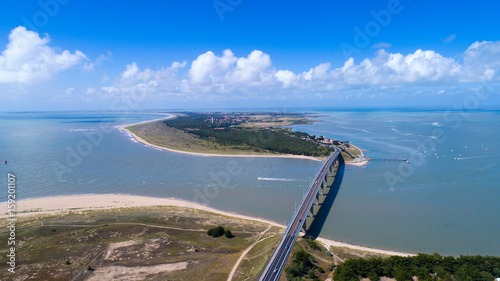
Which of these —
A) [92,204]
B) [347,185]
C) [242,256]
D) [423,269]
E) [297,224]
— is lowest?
[242,256]

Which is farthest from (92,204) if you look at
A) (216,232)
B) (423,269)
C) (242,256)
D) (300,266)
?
(423,269)

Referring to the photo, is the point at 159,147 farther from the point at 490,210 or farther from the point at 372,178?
the point at 490,210

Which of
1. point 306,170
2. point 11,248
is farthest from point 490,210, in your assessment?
point 11,248

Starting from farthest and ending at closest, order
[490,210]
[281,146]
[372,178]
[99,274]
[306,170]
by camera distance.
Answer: [281,146] → [306,170] → [372,178] → [490,210] → [99,274]

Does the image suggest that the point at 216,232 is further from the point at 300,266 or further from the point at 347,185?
the point at 347,185

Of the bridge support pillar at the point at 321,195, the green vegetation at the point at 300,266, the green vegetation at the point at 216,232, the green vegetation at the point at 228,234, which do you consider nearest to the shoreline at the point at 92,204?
the bridge support pillar at the point at 321,195

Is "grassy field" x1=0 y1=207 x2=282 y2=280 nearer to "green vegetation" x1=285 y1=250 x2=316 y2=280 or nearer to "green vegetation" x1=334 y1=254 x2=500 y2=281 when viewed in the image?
"green vegetation" x1=285 y1=250 x2=316 y2=280
